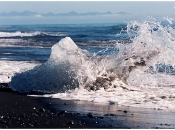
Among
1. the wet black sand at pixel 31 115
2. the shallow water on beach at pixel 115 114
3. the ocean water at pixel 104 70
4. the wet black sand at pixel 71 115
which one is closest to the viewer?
the wet black sand at pixel 31 115

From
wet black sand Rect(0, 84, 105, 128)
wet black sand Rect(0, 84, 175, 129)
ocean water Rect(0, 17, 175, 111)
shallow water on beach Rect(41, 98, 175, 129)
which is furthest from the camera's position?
ocean water Rect(0, 17, 175, 111)

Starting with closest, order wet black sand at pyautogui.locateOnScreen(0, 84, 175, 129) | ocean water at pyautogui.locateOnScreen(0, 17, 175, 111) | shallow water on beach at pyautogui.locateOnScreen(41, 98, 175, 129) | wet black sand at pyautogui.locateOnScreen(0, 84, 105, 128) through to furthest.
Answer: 1. wet black sand at pyautogui.locateOnScreen(0, 84, 105, 128)
2. wet black sand at pyautogui.locateOnScreen(0, 84, 175, 129)
3. shallow water on beach at pyautogui.locateOnScreen(41, 98, 175, 129)
4. ocean water at pyautogui.locateOnScreen(0, 17, 175, 111)

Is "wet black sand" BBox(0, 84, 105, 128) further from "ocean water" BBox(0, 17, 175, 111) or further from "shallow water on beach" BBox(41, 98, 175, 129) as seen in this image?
"ocean water" BBox(0, 17, 175, 111)

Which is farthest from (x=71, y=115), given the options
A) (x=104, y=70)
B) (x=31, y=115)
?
(x=104, y=70)

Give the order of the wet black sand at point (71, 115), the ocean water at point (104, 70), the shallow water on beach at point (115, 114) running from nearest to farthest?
the wet black sand at point (71, 115), the shallow water on beach at point (115, 114), the ocean water at point (104, 70)

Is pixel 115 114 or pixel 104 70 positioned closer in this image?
pixel 115 114

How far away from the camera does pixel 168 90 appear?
993 cm

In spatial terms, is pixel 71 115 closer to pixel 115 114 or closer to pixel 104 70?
pixel 115 114

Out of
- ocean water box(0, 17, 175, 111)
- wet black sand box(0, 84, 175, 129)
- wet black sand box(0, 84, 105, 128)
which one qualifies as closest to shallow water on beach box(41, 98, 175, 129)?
wet black sand box(0, 84, 175, 129)

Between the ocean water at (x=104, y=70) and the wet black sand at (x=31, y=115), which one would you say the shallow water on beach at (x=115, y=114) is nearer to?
the wet black sand at (x=31, y=115)

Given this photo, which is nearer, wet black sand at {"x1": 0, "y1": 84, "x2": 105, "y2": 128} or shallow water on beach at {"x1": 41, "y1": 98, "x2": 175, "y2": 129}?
wet black sand at {"x1": 0, "y1": 84, "x2": 105, "y2": 128}

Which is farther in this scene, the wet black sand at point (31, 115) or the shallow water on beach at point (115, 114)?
the shallow water on beach at point (115, 114)

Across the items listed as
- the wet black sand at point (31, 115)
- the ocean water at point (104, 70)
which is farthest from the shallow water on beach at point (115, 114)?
the ocean water at point (104, 70)

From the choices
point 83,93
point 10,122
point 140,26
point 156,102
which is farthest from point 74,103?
point 140,26
